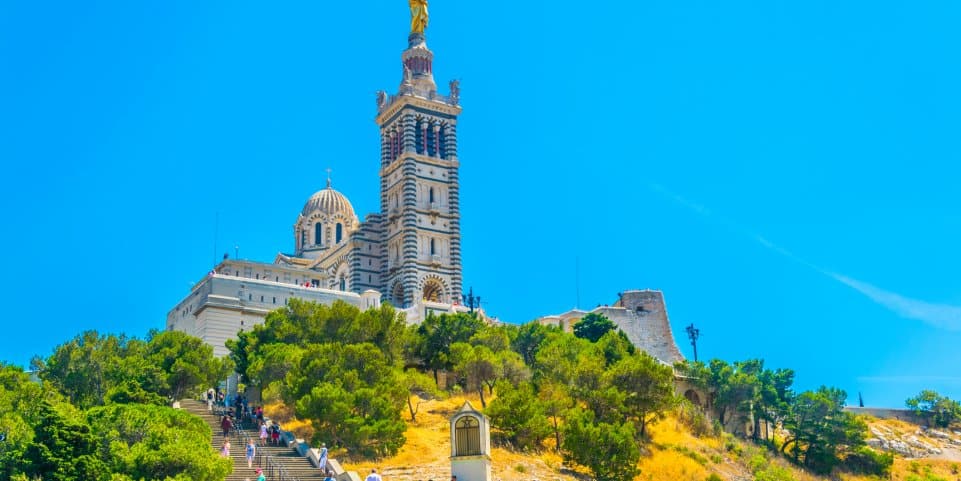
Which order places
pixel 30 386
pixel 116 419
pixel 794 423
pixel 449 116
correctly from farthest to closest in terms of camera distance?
pixel 449 116
pixel 794 423
pixel 30 386
pixel 116 419

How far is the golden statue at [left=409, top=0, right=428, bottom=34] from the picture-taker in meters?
92.7

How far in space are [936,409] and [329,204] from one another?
153 feet

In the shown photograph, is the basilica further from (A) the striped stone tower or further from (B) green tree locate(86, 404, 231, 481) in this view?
(B) green tree locate(86, 404, 231, 481)

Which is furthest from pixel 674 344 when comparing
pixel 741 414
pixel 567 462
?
pixel 567 462

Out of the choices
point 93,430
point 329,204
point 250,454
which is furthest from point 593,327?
point 93,430

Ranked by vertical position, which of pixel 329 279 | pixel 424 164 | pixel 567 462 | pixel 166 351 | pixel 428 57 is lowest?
pixel 567 462

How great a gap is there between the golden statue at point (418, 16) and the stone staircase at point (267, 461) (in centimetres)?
5042

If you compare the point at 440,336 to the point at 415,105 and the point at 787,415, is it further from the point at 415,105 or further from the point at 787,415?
the point at 415,105

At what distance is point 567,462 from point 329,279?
134 feet

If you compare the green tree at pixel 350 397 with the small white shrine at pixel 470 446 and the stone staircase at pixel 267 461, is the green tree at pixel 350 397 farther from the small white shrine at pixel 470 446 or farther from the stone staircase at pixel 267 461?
the small white shrine at pixel 470 446

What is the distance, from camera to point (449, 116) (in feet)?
297

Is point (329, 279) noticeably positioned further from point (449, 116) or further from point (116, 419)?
point (116, 419)

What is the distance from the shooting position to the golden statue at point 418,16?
92688mm

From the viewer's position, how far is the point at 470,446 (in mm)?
37781
